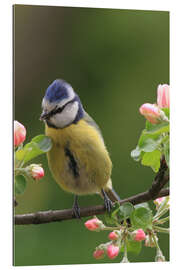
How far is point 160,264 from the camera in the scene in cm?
159

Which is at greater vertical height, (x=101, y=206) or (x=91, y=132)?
(x=91, y=132)

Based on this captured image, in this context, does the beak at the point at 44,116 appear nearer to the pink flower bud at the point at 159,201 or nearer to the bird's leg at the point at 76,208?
the bird's leg at the point at 76,208

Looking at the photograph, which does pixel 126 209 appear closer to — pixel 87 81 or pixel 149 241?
pixel 149 241

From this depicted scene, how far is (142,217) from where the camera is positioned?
138 cm

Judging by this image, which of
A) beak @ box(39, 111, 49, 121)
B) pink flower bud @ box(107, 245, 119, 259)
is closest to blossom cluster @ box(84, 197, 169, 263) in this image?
pink flower bud @ box(107, 245, 119, 259)

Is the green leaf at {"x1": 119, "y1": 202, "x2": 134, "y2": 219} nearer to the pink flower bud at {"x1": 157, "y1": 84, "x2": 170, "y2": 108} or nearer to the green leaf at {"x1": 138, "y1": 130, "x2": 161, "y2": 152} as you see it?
the green leaf at {"x1": 138, "y1": 130, "x2": 161, "y2": 152}

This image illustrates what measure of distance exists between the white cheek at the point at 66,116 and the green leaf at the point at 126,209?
0.32 meters

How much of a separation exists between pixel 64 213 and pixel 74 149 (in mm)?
206

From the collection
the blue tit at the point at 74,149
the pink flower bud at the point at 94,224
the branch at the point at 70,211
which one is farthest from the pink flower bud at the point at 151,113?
the pink flower bud at the point at 94,224

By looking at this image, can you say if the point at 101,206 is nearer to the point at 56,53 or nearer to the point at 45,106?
the point at 45,106

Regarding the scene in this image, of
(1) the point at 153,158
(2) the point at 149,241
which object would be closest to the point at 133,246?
(2) the point at 149,241

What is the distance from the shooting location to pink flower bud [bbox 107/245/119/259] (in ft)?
4.48
